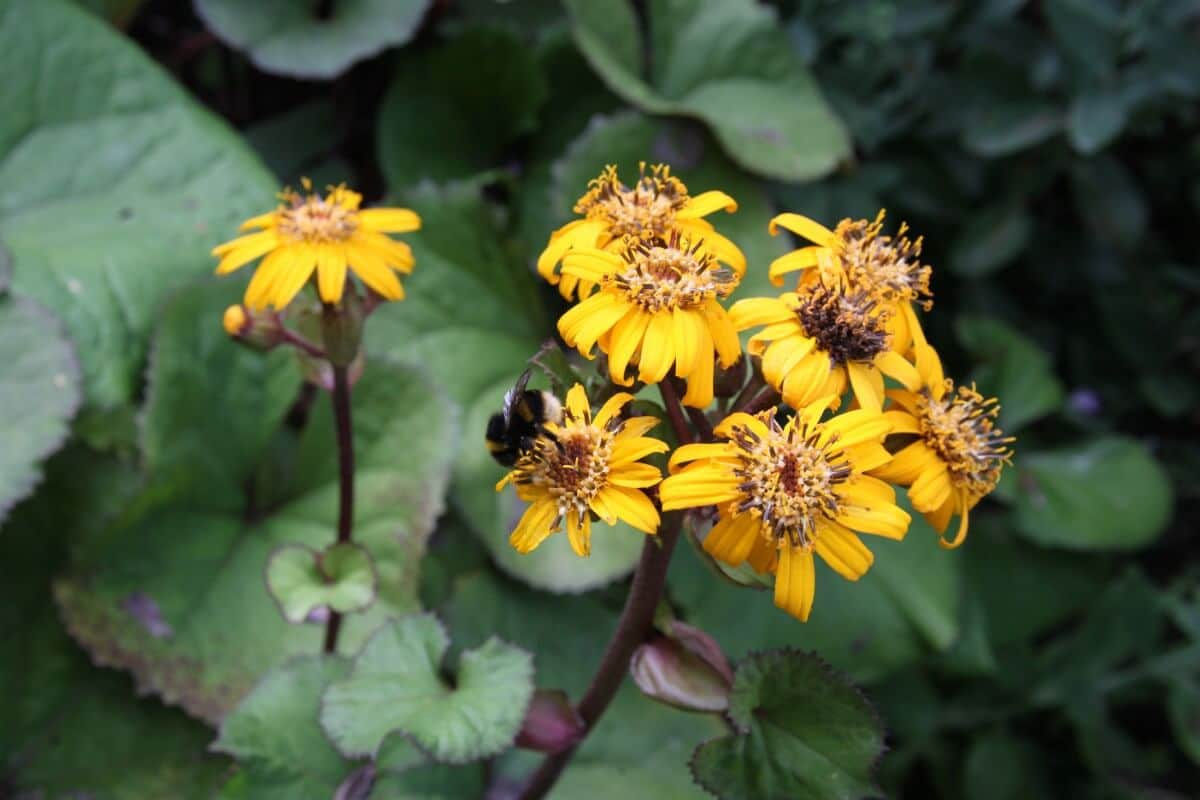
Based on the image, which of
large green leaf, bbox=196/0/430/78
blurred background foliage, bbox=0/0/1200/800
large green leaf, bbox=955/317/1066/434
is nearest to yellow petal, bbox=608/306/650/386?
blurred background foliage, bbox=0/0/1200/800

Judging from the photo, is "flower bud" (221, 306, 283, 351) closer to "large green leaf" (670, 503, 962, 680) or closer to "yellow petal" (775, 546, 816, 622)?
"yellow petal" (775, 546, 816, 622)

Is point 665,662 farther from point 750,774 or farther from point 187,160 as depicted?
point 187,160

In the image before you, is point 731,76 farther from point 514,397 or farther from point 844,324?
point 514,397

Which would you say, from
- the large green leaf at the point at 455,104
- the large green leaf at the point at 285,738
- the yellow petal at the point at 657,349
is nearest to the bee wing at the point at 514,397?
the yellow petal at the point at 657,349

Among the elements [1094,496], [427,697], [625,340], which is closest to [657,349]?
[625,340]

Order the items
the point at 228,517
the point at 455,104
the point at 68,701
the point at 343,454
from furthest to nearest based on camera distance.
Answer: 1. the point at 455,104
2. the point at 228,517
3. the point at 68,701
4. the point at 343,454

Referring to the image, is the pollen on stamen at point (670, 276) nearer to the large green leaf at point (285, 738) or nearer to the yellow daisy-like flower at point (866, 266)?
the yellow daisy-like flower at point (866, 266)
